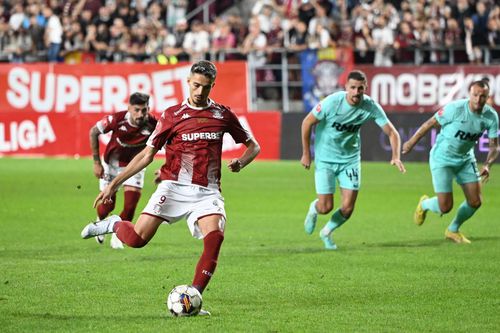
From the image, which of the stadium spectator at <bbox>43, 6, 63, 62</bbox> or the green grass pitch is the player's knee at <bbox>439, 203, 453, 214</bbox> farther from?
the stadium spectator at <bbox>43, 6, 63, 62</bbox>

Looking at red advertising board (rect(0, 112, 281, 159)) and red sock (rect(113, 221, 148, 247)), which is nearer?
red sock (rect(113, 221, 148, 247))

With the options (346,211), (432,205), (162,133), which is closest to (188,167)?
(162,133)

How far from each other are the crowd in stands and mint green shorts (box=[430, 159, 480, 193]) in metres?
13.4

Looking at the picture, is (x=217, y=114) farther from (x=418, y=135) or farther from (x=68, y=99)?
(x=68, y=99)

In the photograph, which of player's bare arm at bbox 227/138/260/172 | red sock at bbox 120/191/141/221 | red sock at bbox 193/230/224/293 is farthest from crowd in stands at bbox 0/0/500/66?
red sock at bbox 193/230/224/293

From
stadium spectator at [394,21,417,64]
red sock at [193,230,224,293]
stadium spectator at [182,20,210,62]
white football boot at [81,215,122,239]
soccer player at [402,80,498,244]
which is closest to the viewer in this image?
red sock at [193,230,224,293]

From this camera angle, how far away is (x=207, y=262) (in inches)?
352

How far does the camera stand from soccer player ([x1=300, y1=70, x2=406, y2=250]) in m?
13.5


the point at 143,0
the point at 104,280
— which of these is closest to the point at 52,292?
the point at 104,280

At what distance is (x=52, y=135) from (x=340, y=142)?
17.4 meters

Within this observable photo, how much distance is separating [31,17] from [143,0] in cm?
349

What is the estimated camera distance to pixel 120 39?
101 feet

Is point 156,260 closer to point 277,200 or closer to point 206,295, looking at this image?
point 206,295

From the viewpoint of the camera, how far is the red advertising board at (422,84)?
27.1 m
